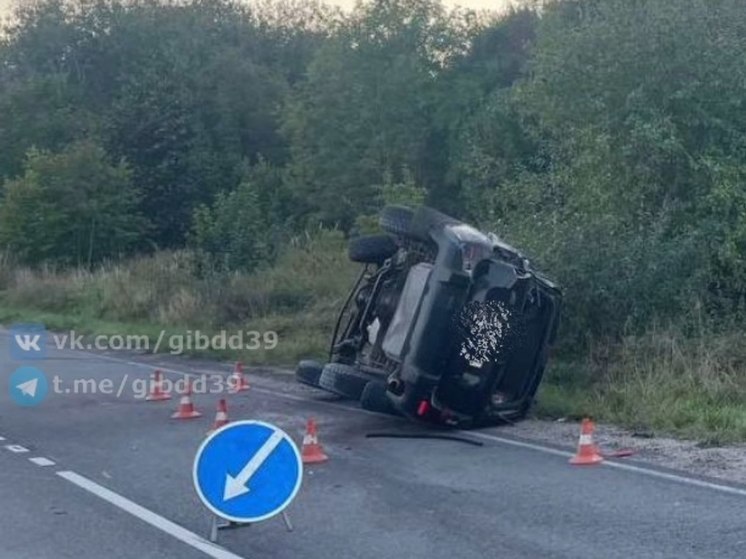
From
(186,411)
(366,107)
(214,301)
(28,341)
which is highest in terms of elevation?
(366,107)

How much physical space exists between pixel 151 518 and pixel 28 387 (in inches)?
355

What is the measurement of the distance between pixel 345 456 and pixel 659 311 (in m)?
5.54

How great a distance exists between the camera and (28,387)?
57.1 ft

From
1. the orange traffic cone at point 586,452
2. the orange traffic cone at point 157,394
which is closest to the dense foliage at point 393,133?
the orange traffic cone at point 586,452

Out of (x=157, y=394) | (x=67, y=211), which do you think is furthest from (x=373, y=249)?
(x=67, y=211)

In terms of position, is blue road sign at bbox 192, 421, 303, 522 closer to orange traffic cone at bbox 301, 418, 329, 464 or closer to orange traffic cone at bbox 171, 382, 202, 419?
orange traffic cone at bbox 301, 418, 329, 464

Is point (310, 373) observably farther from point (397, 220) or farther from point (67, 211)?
point (67, 211)

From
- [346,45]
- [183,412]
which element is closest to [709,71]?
[183,412]

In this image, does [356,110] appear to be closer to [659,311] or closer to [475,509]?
[659,311]

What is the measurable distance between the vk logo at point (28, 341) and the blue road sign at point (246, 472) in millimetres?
15067

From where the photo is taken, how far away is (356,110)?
45656mm

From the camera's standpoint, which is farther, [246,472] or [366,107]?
[366,107]

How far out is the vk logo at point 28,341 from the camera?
22.8 m

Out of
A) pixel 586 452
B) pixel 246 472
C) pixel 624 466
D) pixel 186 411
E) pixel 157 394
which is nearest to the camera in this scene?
pixel 246 472
